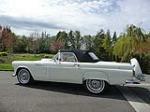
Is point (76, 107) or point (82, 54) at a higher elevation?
point (82, 54)

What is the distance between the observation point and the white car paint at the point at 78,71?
1045 centimetres

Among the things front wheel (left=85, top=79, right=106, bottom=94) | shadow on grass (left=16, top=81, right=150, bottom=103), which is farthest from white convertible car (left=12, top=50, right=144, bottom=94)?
shadow on grass (left=16, top=81, right=150, bottom=103)

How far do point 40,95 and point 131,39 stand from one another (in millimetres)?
22786

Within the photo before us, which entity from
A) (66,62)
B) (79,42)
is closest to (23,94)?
(66,62)

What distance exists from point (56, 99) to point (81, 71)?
2.00 metres

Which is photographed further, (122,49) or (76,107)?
(122,49)

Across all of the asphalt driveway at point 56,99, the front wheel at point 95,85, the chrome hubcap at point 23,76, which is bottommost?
the asphalt driveway at point 56,99

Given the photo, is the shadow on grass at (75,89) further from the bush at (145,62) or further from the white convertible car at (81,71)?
the bush at (145,62)

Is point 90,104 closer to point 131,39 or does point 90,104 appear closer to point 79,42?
point 131,39

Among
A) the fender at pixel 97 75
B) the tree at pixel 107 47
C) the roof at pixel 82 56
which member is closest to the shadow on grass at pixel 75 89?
the fender at pixel 97 75

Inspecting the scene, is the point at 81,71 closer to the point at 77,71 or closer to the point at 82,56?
the point at 77,71

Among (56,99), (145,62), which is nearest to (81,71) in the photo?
(56,99)

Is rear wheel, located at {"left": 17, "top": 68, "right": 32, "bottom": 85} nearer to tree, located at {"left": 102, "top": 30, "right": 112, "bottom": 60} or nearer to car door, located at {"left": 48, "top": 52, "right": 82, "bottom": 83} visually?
car door, located at {"left": 48, "top": 52, "right": 82, "bottom": 83}

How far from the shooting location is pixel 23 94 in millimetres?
9992
